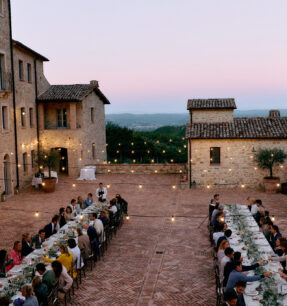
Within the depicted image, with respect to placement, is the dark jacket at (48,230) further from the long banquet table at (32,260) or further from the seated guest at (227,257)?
the seated guest at (227,257)

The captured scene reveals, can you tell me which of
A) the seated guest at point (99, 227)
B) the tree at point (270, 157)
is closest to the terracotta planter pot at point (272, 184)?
the tree at point (270, 157)

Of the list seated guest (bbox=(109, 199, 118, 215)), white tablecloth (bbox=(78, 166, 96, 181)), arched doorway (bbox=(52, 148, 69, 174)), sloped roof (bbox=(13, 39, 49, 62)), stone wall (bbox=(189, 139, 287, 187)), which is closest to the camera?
seated guest (bbox=(109, 199, 118, 215))

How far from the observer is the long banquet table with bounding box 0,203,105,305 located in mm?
6742

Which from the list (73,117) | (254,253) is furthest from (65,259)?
(73,117)

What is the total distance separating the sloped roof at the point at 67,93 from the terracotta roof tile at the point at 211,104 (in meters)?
6.79

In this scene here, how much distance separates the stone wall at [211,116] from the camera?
21.6 metres

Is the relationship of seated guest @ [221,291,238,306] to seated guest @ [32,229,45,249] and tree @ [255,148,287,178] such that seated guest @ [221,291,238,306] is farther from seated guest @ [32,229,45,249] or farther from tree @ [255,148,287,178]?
tree @ [255,148,287,178]

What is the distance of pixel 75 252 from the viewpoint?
27.7ft

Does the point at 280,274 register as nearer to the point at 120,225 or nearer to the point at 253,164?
the point at 120,225

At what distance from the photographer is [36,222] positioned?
549 inches

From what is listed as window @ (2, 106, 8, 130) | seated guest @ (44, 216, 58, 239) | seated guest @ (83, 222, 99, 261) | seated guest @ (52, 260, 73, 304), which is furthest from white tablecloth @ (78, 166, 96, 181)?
seated guest @ (52, 260, 73, 304)

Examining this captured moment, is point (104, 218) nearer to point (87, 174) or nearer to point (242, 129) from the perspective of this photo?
point (87, 174)

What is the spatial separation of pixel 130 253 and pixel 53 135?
45.9ft

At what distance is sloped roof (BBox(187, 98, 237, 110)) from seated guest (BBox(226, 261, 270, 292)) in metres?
15.4
